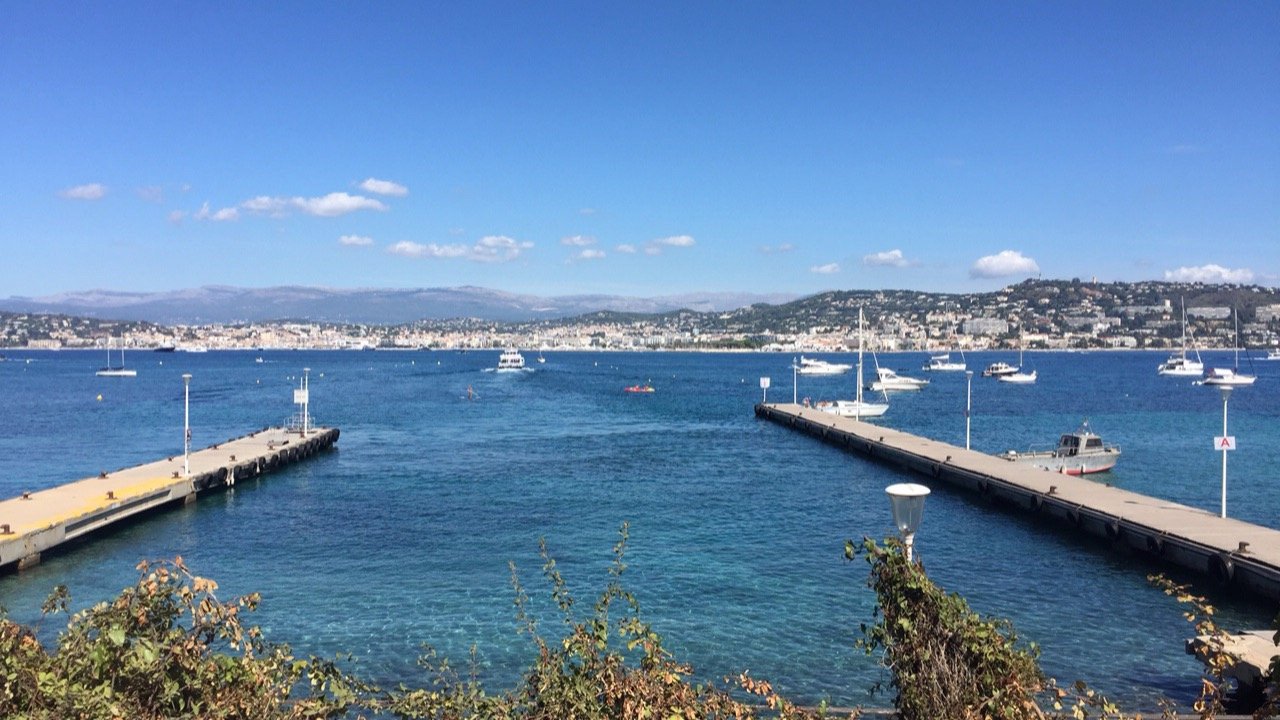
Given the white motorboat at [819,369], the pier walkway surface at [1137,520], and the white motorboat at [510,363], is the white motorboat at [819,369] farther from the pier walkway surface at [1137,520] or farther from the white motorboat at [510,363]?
the pier walkway surface at [1137,520]

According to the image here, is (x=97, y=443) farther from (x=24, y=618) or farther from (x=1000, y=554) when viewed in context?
(x=1000, y=554)

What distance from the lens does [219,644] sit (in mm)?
14180

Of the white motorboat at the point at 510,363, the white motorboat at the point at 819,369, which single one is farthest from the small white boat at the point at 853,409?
the white motorboat at the point at 510,363

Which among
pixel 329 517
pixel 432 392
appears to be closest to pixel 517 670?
pixel 329 517

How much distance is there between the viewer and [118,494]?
25641 millimetres

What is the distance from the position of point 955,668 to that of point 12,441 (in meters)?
51.6

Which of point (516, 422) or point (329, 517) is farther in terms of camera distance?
point (516, 422)

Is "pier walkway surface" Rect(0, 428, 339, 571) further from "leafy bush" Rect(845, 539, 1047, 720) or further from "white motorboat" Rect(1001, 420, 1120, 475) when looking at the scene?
"white motorboat" Rect(1001, 420, 1120, 475)

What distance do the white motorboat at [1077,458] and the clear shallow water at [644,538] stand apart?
1229 mm

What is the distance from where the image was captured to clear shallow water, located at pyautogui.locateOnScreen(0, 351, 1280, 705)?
601 inches

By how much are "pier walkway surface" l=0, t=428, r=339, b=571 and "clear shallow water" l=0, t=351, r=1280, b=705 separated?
584mm

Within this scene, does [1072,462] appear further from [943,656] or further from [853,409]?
[943,656]

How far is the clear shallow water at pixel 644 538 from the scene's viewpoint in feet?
50.1

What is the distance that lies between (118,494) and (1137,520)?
26.0 meters
